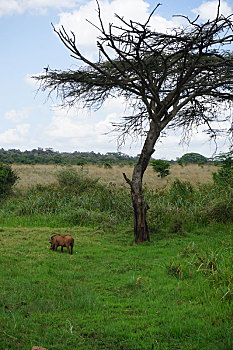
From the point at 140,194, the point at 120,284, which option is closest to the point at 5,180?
the point at 140,194

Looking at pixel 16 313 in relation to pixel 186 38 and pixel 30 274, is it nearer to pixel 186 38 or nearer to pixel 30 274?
pixel 30 274

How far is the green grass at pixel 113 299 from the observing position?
353cm

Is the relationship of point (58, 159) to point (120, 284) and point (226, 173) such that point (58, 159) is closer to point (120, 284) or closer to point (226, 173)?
point (226, 173)

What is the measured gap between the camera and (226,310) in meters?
4.06

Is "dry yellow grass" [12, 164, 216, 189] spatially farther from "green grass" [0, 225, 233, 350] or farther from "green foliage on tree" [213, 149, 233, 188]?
"green grass" [0, 225, 233, 350]

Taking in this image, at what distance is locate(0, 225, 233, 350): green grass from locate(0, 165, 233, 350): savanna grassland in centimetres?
1

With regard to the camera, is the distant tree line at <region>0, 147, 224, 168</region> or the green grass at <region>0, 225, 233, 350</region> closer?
the green grass at <region>0, 225, 233, 350</region>

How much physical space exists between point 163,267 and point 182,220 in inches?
158

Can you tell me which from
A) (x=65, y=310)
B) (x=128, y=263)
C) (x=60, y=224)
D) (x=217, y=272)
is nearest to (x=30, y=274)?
(x=65, y=310)

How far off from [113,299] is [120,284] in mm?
645

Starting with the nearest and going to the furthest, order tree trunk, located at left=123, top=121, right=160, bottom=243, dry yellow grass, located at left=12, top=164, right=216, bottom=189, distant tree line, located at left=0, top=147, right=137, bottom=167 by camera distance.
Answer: tree trunk, located at left=123, top=121, right=160, bottom=243 < dry yellow grass, located at left=12, top=164, right=216, bottom=189 < distant tree line, located at left=0, top=147, right=137, bottom=167

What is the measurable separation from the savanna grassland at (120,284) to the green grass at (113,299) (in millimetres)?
13

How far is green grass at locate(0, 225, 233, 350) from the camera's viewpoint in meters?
3.53

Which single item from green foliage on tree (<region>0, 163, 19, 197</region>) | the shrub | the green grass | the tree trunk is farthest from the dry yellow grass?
the green grass
